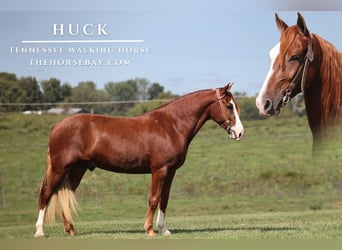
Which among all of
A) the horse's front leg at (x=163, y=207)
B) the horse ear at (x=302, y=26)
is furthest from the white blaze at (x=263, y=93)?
the horse's front leg at (x=163, y=207)

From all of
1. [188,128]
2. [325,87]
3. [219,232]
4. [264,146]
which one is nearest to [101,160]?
[188,128]

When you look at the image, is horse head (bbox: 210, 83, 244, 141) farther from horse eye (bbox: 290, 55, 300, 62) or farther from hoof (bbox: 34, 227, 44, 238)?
hoof (bbox: 34, 227, 44, 238)

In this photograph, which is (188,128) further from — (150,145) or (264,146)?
(264,146)

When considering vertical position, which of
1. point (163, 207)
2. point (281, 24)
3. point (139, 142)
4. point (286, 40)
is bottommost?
point (163, 207)

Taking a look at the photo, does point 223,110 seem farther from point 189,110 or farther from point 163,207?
point 163,207

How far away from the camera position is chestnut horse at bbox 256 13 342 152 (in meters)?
4.86

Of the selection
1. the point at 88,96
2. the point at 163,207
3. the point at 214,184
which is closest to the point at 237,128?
the point at 163,207

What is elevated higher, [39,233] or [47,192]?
[47,192]

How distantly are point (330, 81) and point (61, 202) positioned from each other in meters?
3.78

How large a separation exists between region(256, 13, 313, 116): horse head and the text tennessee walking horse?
204 cm

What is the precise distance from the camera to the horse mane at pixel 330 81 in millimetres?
4852

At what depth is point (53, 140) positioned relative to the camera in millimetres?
7273

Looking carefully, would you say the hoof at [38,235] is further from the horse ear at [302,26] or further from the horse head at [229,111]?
the horse ear at [302,26]

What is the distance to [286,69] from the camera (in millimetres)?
5066
